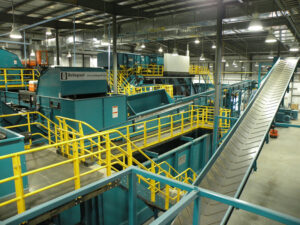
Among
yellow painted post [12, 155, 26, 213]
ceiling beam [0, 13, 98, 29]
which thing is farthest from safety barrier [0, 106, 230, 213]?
ceiling beam [0, 13, 98, 29]

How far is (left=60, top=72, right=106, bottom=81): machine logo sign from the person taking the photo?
7697mm

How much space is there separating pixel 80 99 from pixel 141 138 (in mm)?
3991

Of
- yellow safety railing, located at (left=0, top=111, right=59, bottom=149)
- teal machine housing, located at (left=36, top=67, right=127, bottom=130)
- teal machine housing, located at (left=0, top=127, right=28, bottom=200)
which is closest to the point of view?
teal machine housing, located at (left=0, top=127, right=28, bottom=200)

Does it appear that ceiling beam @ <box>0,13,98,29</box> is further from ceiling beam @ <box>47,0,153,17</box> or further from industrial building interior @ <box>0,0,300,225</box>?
ceiling beam @ <box>47,0,153,17</box>

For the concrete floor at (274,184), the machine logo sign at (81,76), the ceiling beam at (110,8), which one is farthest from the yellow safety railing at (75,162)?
the ceiling beam at (110,8)

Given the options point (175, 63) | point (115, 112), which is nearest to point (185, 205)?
point (115, 112)

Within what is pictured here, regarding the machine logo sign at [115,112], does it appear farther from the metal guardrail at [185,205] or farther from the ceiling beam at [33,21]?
the ceiling beam at [33,21]

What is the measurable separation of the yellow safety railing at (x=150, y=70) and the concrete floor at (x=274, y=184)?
1202cm

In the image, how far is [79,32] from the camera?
920 inches

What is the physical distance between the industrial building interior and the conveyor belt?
0.09 ft

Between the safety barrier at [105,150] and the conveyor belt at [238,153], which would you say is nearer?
the safety barrier at [105,150]

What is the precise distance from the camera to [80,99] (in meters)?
7.61

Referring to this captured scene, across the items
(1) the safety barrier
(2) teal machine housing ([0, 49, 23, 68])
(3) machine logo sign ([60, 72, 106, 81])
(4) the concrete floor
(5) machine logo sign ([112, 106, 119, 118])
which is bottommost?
(4) the concrete floor

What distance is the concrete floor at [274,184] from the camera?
8858 millimetres
